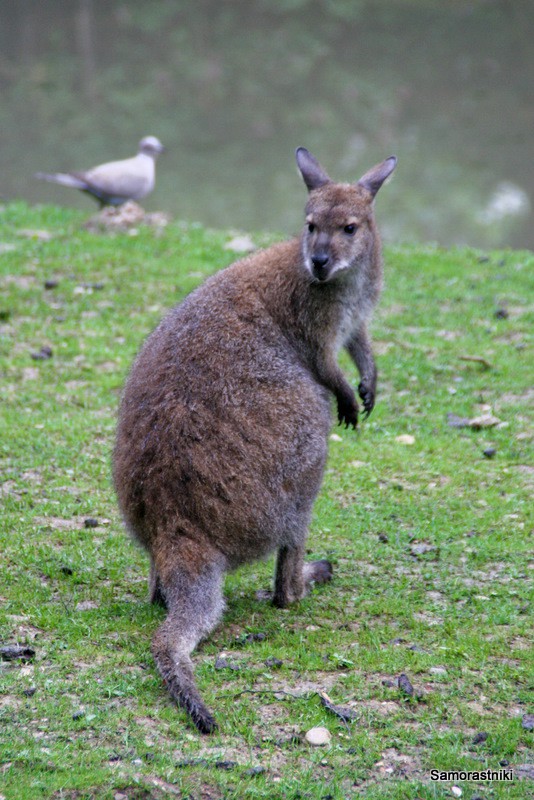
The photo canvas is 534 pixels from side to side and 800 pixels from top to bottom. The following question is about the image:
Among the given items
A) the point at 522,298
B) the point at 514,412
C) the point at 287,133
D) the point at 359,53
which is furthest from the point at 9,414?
the point at 359,53

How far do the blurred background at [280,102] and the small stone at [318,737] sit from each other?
9368 mm

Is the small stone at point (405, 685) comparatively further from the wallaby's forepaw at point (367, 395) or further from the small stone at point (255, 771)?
the wallaby's forepaw at point (367, 395)

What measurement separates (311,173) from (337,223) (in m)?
0.45

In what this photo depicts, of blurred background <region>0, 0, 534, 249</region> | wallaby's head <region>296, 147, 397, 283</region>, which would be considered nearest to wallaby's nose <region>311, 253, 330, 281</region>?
wallaby's head <region>296, 147, 397, 283</region>

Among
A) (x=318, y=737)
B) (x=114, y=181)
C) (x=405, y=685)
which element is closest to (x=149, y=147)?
(x=114, y=181)

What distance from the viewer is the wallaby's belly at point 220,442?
4.02m

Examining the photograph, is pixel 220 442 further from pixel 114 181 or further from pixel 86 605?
pixel 114 181

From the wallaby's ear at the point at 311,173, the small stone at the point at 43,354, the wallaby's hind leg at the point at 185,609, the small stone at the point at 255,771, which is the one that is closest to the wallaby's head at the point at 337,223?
the wallaby's ear at the point at 311,173

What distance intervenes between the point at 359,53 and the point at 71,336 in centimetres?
1956

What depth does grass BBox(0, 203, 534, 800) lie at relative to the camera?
3.24 meters

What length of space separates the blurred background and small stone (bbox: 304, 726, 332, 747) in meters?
9.37

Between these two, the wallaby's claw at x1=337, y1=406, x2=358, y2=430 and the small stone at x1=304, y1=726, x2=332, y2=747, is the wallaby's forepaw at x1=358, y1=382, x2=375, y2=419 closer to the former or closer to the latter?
the wallaby's claw at x1=337, y1=406, x2=358, y2=430

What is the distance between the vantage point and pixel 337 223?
15.5ft

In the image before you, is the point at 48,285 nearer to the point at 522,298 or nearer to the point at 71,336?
the point at 71,336
